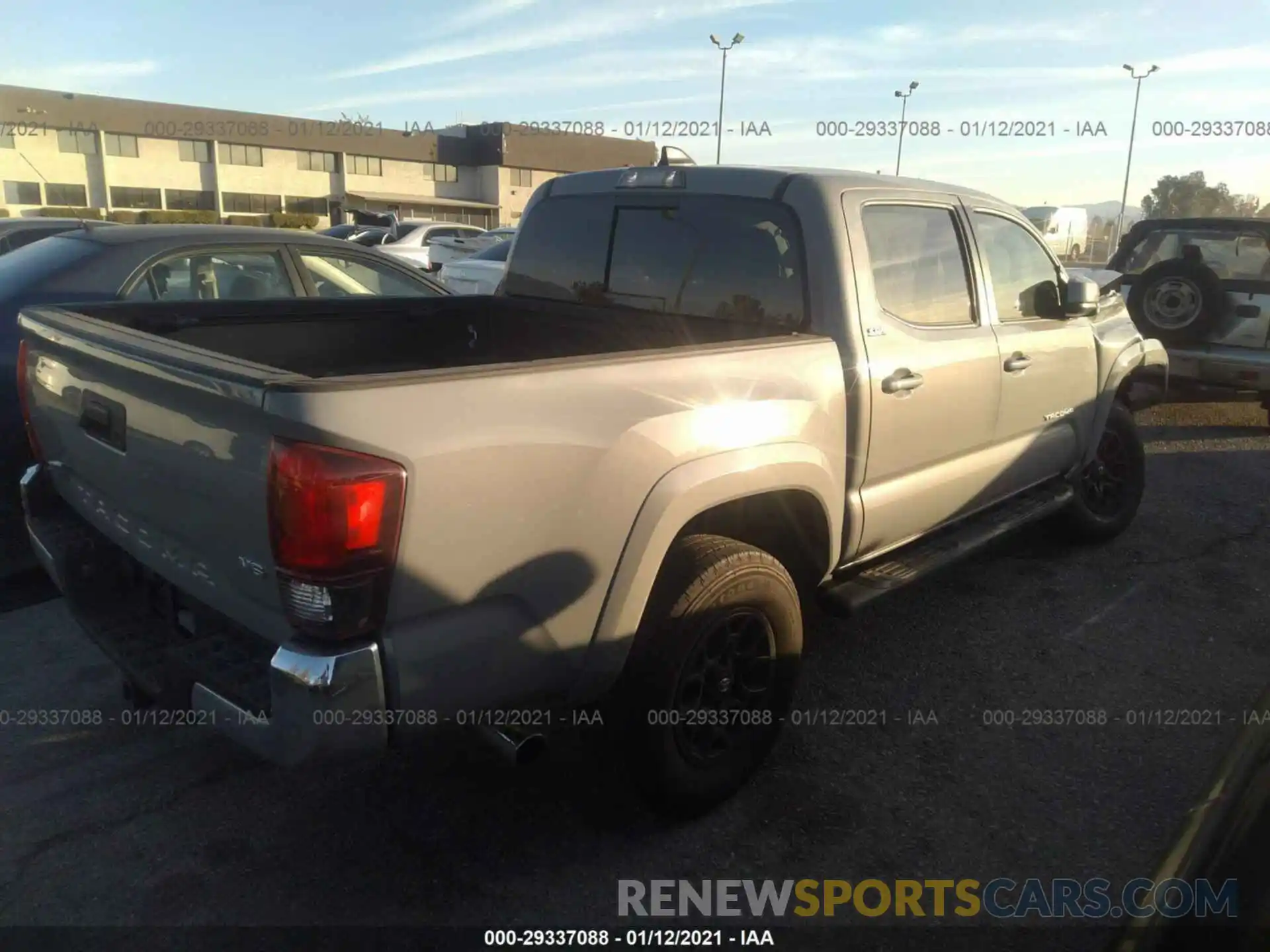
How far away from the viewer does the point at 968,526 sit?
4.19 meters

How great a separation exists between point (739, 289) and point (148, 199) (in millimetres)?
51676

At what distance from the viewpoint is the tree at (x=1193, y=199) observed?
46.7m

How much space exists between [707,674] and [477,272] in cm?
984

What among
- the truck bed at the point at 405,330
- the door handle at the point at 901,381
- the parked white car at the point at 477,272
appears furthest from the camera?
the parked white car at the point at 477,272

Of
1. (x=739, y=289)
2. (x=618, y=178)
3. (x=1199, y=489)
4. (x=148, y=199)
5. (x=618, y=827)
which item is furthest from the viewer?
(x=148, y=199)

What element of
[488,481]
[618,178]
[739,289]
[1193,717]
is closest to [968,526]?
[1193,717]

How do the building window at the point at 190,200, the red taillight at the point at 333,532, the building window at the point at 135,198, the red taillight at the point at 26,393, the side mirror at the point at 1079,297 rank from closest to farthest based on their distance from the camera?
the red taillight at the point at 333,532
the red taillight at the point at 26,393
the side mirror at the point at 1079,297
the building window at the point at 135,198
the building window at the point at 190,200

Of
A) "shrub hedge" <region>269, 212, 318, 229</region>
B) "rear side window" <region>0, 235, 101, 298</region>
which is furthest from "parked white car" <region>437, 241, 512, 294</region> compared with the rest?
"shrub hedge" <region>269, 212, 318, 229</region>

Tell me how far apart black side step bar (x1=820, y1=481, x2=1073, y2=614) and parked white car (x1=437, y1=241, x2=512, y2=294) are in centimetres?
777

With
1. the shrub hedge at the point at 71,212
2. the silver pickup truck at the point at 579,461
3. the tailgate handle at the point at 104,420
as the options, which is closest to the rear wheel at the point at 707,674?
the silver pickup truck at the point at 579,461

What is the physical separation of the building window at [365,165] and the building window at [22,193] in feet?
50.2

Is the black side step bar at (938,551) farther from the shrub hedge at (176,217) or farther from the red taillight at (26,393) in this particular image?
the shrub hedge at (176,217)

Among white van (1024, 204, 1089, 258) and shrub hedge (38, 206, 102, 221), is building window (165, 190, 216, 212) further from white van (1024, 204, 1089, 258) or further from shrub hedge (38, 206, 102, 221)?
white van (1024, 204, 1089, 258)

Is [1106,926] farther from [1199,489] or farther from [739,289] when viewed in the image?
[1199,489]
